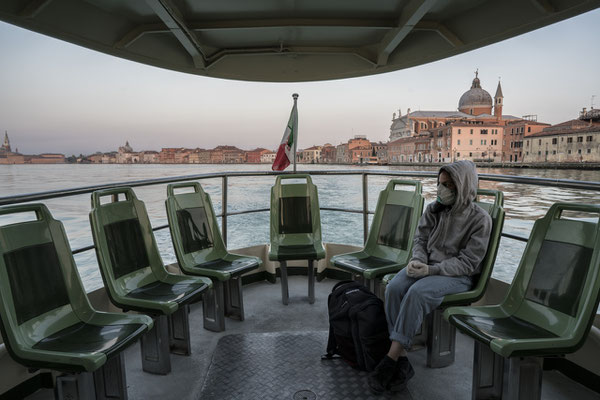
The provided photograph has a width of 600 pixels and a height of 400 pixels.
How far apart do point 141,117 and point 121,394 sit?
83.4ft

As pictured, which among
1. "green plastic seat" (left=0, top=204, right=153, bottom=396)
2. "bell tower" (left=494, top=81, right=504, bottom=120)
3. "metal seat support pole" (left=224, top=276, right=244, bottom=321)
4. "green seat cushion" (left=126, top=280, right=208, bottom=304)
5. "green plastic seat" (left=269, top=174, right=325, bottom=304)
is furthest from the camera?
"bell tower" (left=494, top=81, right=504, bottom=120)

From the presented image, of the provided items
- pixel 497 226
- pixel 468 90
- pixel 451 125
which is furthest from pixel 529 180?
pixel 468 90

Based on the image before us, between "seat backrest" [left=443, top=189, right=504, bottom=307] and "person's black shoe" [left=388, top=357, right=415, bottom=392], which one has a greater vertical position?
"seat backrest" [left=443, top=189, right=504, bottom=307]

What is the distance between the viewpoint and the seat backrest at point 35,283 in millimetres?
1266

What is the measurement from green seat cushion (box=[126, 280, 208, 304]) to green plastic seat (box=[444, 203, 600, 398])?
1373mm

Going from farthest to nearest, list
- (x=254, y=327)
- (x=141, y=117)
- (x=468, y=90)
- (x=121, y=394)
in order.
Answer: (x=468, y=90), (x=141, y=117), (x=254, y=327), (x=121, y=394)

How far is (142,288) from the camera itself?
6.51 feet

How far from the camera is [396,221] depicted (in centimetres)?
259

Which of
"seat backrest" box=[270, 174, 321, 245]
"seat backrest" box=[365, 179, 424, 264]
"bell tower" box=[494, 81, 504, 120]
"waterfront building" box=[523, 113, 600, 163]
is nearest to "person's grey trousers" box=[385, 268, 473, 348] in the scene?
"seat backrest" box=[365, 179, 424, 264]

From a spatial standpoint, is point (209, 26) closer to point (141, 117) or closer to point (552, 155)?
point (141, 117)

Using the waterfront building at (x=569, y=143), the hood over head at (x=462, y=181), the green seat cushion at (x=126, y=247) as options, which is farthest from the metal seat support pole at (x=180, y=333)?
the waterfront building at (x=569, y=143)

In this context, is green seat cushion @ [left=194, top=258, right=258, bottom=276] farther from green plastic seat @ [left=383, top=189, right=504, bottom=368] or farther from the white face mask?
the white face mask

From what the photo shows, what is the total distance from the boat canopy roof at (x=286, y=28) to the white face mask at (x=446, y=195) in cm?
140

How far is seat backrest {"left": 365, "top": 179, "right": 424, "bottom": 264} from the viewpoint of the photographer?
2453 mm
